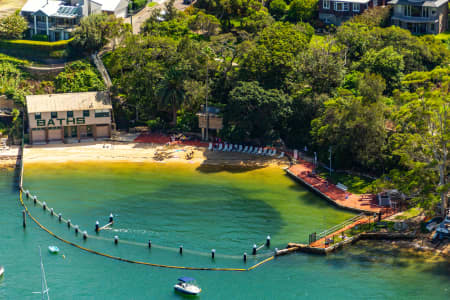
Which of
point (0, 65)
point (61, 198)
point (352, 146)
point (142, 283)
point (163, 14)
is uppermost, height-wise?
point (163, 14)

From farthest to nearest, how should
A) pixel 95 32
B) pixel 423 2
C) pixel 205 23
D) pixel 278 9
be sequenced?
pixel 278 9 → pixel 205 23 → pixel 423 2 → pixel 95 32

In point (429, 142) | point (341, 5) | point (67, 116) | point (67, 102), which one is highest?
point (341, 5)

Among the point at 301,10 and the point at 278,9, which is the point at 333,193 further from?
the point at 278,9

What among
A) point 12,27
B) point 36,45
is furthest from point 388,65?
point 12,27

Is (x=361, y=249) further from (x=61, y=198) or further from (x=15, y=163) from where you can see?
(x=15, y=163)

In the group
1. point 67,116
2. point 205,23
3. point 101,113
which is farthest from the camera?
point 205,23

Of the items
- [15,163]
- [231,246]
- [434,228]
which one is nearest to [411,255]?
[434,228]
